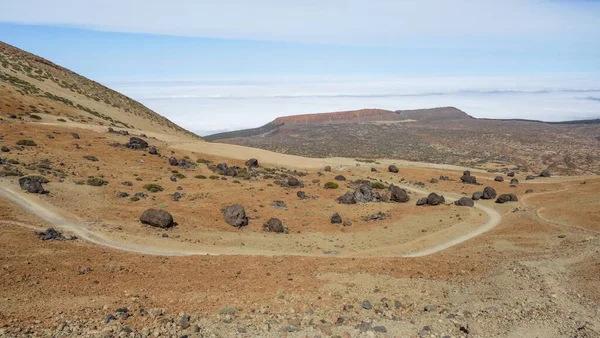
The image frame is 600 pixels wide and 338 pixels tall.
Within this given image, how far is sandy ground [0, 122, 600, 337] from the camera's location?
12461 mm

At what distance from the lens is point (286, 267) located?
62.0 feet

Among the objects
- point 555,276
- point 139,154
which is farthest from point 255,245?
point 139,154

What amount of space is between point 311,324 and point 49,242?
46.2 feet

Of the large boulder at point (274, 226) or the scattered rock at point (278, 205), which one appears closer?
the large boulder at point (274, 226)

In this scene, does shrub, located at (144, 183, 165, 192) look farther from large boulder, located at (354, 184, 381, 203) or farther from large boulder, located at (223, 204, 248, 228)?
large boulder, located at (354, 184, 381, 203)

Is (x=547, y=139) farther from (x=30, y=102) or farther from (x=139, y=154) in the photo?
(x=30, y=102)

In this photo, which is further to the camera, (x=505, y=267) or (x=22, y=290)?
(x=505, y=267)

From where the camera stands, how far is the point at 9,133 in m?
42.5

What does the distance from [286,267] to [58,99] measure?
74628 millimetres

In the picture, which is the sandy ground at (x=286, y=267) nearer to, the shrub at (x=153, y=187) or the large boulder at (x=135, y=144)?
the shrub at (x=153, y=187)

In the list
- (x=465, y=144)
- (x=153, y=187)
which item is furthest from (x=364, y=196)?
(x=465, y=144)

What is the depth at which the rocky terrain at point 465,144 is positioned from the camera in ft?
333

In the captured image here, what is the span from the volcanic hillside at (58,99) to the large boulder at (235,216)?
1638 inches

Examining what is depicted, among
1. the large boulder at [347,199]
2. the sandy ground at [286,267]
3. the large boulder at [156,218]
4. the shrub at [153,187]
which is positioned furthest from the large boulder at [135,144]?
the large boulder at [347,199]
